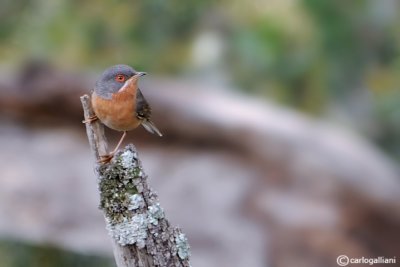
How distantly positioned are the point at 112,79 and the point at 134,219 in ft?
1.77

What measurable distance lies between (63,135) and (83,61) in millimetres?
1474

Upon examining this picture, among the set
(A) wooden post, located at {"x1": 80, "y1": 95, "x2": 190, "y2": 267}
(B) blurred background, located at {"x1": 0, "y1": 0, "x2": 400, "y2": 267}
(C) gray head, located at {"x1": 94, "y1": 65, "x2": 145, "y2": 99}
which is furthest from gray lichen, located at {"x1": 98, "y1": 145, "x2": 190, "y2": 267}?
(B) blurred background, located at {"x1": 0, "y1": 0, "x2": 400, "y2": 267}

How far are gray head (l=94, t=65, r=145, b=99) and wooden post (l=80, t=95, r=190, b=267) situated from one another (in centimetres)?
27

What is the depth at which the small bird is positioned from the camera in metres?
3.02

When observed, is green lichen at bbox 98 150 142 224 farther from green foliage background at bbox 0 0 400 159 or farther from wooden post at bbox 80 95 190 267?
green foliage background at bbox 0 0 400 159

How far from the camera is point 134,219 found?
9.27 ft

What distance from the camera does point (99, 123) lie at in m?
3.13

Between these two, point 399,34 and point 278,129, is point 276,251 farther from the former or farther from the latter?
point 399,34

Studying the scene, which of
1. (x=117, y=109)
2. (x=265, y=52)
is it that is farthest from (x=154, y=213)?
(x=265, y=52)

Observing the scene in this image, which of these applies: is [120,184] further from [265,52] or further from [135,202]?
[265,52]

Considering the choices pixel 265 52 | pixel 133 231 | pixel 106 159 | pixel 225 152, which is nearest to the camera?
pixel 133 231

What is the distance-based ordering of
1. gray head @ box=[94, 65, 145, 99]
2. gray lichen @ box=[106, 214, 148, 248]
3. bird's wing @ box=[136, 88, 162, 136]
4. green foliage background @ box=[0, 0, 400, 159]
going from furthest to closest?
green foliage background @ box=[0, 0, 400, 159] → bird's wing @ box=[136, 88, 162, 136] → gray head @ box=[94, 65, 145, 99] → gray lichen @ box=[106, 214, 148, 248]

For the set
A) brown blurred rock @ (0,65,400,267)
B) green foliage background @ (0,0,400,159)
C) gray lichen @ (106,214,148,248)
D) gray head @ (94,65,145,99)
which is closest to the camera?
gray lichen @ (106,214,148,248)

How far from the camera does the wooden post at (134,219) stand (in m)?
2.81
